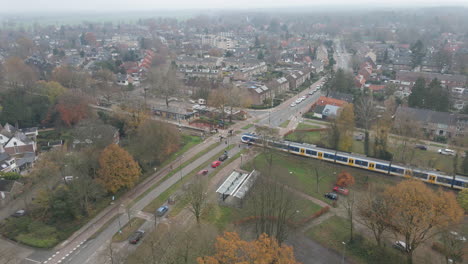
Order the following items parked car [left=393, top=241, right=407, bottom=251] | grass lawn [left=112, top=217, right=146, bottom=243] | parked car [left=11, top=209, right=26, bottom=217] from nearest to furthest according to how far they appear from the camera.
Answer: parked car [left=393, top=241, right=407, bottom=251]
grass lawn [left=112, top=217, right=146, bottom=243]
parked car [left=11, top=209, right=26, bottom=217]

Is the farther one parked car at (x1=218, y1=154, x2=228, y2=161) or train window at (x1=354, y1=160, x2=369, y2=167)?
parked car at (x1=218, y1=154, x2=228, y2=161)

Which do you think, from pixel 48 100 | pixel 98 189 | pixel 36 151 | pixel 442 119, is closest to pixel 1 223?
pixel 98 189

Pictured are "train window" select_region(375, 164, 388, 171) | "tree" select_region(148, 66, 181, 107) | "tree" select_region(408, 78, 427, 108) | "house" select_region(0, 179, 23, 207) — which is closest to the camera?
"house" select_region(0, 179, 23, 207)

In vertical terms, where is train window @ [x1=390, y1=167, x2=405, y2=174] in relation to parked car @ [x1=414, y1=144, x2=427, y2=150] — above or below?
above

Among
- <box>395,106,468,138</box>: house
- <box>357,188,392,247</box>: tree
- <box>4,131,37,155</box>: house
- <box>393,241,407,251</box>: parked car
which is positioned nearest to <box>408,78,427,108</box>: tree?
<box>395,106,468,138</box>: house

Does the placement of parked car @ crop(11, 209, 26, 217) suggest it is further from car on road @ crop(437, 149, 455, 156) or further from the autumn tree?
car on road @ crop(437, 149, 455, 156)

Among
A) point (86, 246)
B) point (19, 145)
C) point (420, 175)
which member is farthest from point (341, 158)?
point (19, 145)

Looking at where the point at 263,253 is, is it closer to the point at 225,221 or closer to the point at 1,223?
the point at 225,221

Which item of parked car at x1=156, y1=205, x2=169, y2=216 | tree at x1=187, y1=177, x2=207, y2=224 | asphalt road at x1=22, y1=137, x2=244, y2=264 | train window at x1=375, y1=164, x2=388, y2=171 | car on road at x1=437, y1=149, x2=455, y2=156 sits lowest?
asphalt road at x1=22, y1=137, x2=244, y2=264
